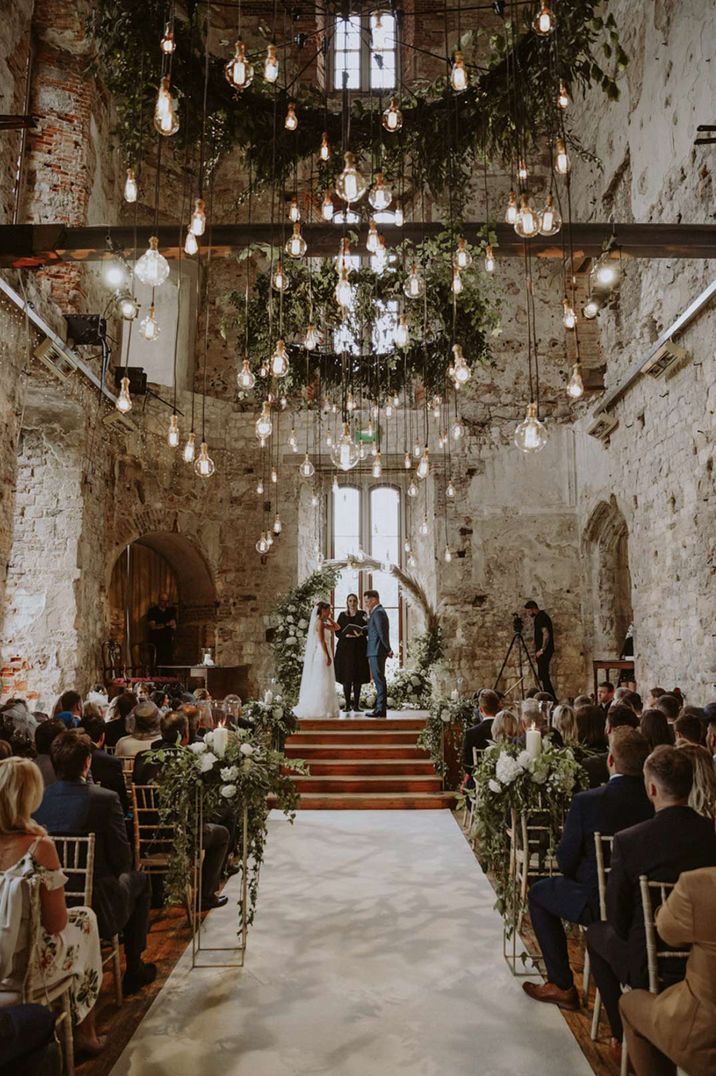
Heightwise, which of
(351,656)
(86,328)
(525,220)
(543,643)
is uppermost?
(86,328)

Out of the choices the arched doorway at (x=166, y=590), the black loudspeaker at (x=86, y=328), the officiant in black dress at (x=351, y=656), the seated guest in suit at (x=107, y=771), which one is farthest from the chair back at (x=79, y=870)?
the arched doorway at (x=166, y=590)

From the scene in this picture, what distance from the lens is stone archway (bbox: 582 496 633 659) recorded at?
12852mm

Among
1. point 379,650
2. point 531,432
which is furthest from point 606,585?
point 531,432

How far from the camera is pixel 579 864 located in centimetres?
347

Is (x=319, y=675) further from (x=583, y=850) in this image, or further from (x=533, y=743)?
(x=583, y=850)

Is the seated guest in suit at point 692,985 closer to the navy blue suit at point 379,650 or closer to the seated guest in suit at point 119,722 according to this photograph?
the seated guest in suit at point 119,722

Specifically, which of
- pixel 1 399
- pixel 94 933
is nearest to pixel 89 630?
pixel 1 399

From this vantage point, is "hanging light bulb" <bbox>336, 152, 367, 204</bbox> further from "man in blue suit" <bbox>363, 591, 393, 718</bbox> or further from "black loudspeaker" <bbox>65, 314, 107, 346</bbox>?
"man in blue suit" <bbox>363, 591, 393, 718</bbox>

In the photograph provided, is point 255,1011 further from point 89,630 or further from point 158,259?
point 89,630

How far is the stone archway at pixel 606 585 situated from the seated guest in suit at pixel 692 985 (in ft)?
35.8

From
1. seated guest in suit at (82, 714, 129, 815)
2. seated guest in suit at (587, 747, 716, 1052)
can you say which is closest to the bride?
seated guest in suit at (82, 714, 129, 815)

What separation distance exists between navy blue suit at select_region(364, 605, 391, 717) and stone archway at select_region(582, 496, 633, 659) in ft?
14.0

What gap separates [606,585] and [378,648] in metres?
4.61

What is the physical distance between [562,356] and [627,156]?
3.82 m
